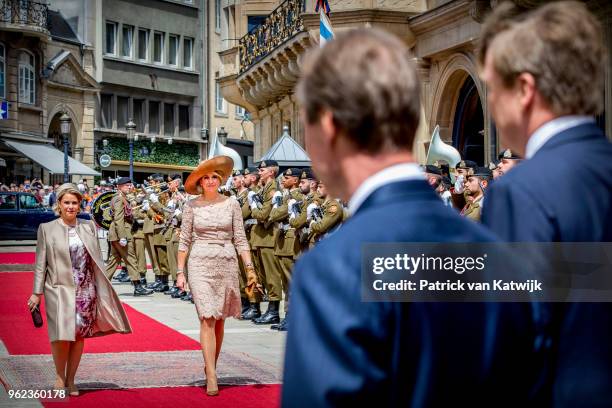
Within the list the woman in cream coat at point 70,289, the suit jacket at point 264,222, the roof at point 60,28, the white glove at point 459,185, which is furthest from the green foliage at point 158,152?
the woman in cream coat at point 70,289

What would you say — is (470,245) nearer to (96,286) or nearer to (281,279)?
(96,286)

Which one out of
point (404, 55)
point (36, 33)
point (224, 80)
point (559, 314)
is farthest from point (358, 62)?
point (36, 33)

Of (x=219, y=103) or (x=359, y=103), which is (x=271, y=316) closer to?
(x=359, y=103)

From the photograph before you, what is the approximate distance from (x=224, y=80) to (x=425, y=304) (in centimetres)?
3406

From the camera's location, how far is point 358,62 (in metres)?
1.98

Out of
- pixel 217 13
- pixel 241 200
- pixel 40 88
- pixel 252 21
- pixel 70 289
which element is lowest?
pixel 70 289

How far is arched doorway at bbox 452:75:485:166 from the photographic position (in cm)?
2012

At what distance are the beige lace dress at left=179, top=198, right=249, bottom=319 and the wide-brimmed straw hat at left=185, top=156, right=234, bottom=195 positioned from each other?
194 mm

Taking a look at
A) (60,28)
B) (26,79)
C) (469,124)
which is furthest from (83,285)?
(60,28)

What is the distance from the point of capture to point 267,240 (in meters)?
14.3

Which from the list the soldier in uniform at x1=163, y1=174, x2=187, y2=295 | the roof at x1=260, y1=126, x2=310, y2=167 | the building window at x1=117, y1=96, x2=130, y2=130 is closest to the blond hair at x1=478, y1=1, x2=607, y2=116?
the soldier in uniform at x1=163, y1=174, x2=187, y2=295

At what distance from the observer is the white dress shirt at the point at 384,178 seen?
204cm

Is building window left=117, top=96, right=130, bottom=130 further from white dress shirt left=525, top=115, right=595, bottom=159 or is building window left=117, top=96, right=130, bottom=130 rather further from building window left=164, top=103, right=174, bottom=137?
white dress shirt left=525, top=115, right=595, bottom=159

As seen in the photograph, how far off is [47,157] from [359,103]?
4501cm
